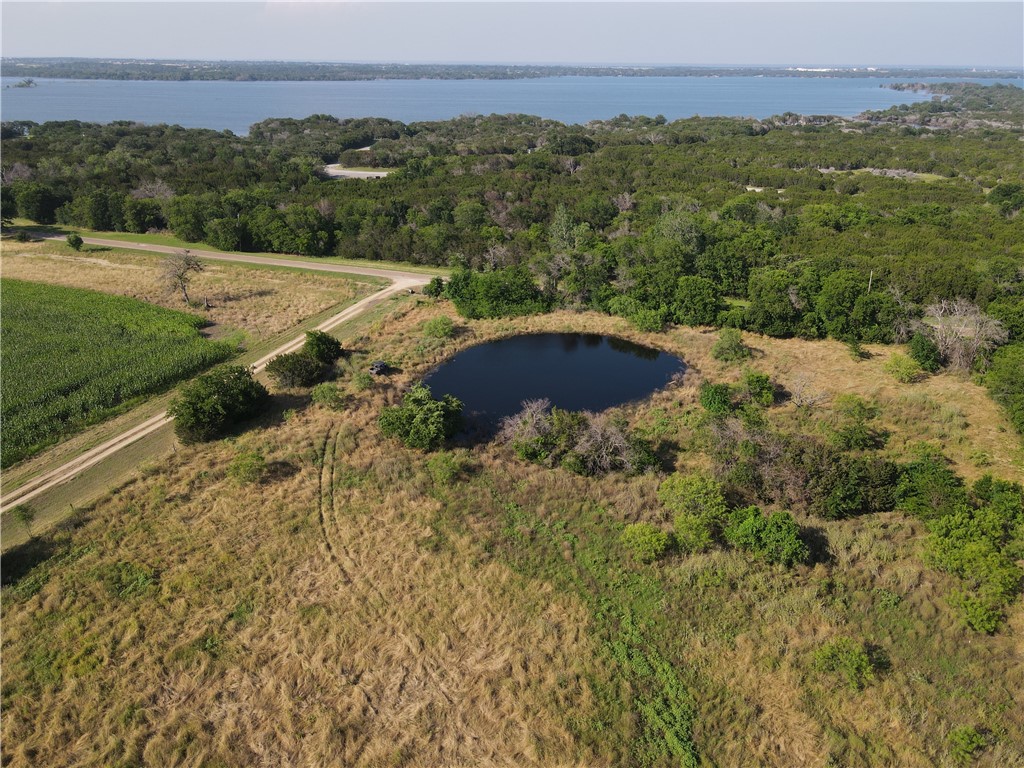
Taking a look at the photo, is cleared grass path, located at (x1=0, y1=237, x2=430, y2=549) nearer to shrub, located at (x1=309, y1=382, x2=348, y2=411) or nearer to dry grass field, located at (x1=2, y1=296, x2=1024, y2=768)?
dry grass field, located at (x1=2, y1=296, x2=1024, y2=768)

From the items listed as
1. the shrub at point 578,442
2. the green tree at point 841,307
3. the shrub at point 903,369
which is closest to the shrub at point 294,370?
the shrub at point 578,442

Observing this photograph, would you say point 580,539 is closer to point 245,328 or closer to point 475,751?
point 475,751

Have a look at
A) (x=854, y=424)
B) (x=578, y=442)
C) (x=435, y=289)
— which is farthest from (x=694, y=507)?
(x=435, y=289)

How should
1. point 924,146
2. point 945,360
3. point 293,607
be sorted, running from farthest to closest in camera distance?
point 924,146, point 945,360, point 293,607

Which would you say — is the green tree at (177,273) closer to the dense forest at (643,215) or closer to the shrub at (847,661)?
the dense forest at (643,215)

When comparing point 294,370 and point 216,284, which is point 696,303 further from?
point 216,284

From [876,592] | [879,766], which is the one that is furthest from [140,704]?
[876,592]
